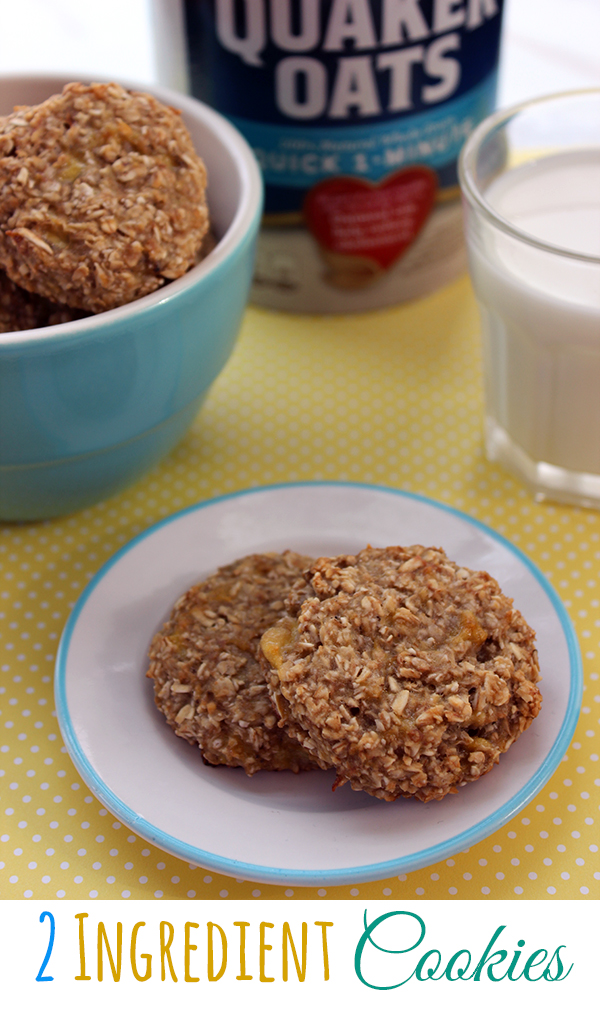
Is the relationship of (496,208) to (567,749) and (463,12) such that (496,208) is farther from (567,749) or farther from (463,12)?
(567,749)

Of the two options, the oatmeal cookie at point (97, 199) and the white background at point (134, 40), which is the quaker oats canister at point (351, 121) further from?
the white background at point (134, 40)

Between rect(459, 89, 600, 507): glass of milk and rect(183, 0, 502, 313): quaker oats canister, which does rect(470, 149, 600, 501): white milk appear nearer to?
rect(459, 89, 600, 507): glass of milk

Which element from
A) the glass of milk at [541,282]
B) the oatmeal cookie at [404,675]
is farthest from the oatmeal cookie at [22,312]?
the glass of milk at [541,282]

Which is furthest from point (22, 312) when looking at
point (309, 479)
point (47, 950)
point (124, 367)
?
point (47, 950)

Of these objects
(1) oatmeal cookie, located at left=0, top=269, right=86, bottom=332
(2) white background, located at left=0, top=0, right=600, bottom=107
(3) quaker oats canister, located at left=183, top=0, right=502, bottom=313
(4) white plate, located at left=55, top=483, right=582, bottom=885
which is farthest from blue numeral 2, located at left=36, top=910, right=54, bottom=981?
(2) white background, located at left=0, top=0, right=600, bottom=107

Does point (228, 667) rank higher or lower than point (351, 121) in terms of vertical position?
lower

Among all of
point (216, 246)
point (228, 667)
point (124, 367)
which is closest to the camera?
point (228, 667)

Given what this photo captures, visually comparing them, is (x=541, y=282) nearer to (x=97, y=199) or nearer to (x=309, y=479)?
(x=309, y=479)
